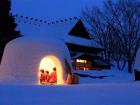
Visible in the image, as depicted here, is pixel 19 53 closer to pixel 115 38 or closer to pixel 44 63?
pixel 44 63

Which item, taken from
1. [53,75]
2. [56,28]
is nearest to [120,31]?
[56,28]

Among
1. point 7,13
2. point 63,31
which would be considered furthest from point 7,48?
point 63,31

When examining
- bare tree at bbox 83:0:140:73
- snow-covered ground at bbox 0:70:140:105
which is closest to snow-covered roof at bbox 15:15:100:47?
bare tree at bbox 83:0:140:73

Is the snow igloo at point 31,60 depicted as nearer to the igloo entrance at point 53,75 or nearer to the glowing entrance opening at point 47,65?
the igloo entrance at point 53,75

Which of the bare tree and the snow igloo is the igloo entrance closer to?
the snow igloo

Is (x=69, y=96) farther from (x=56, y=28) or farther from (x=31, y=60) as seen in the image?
(x=56, y=28)

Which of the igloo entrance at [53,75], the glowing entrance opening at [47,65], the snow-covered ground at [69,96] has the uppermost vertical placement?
the glowing entrance opening at [47,65]

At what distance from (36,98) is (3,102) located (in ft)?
4.38

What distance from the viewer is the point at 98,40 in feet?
165

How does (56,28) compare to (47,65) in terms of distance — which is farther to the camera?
(56,28)

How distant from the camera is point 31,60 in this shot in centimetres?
1973

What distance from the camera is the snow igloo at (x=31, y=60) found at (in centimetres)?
1948

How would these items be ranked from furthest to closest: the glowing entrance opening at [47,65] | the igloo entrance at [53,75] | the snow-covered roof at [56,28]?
1. the snow-covered roof at [56,28]
2. the glowing entrance opening at [47,65]
3. the igloo entrance at [53,75]

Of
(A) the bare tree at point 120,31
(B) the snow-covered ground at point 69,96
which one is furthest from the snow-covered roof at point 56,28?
(B) the snow-covered ground at point 69,96
